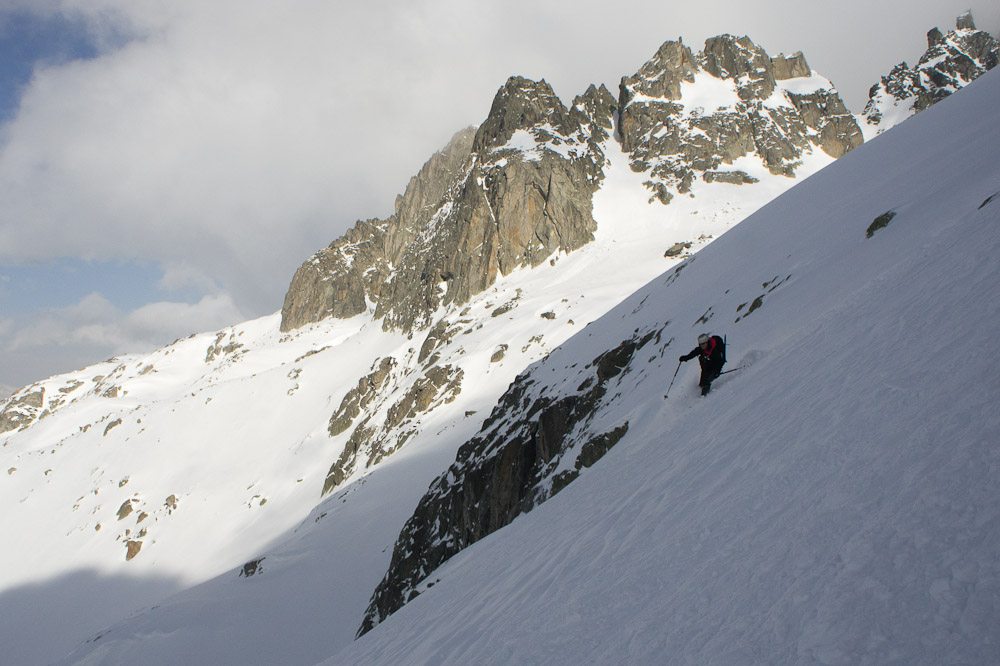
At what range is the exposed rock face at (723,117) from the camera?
73.0 metres

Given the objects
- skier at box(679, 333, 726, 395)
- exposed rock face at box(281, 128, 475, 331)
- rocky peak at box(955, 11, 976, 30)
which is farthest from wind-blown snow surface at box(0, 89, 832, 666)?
rocky peak at box(955, 11, 976, 30)

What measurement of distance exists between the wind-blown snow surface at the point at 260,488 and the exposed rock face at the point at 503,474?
3.65 metres

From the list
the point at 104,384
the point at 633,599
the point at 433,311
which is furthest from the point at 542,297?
the point at 104,384

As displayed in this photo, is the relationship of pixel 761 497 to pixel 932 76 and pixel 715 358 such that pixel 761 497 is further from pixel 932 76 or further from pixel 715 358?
pixel 932 76

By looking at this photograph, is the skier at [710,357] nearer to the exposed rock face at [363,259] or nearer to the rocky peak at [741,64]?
the exposed rock face at [363,259]

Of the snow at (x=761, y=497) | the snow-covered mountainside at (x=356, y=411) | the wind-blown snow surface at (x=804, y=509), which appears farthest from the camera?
the snow-covered mountainside at (x=356, y=411)

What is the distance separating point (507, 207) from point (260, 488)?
1603 inches

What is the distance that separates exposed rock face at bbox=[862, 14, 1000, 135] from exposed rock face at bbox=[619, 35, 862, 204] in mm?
21856

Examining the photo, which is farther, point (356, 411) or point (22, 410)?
point (22, 410)

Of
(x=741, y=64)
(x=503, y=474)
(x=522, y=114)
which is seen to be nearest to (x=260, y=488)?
(x=503, y=474)

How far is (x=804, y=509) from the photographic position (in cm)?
347

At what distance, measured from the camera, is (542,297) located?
47.8m

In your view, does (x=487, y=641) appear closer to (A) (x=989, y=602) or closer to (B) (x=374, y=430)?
(A) (x=989, y=602)

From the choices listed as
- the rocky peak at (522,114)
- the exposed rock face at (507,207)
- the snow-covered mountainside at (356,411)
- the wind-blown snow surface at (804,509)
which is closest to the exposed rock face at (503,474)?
the wind-blown snow surface at (804,509)
